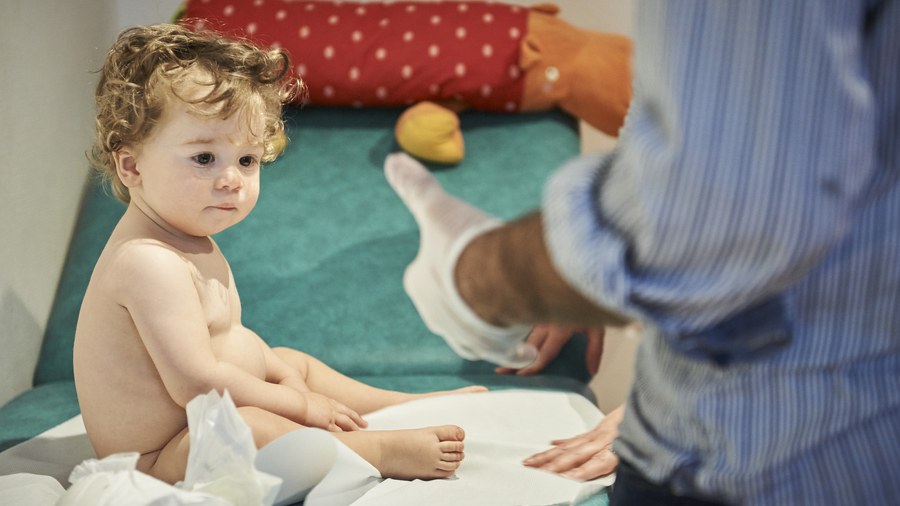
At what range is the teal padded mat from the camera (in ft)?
3.45

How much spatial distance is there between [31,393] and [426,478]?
697mm

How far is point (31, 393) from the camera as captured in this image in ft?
3.14

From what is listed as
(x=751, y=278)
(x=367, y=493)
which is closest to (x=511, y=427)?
(x=367, y=493)

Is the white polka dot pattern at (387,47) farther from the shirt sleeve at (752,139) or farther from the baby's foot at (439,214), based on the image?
the shirt sleeve at (752,139)

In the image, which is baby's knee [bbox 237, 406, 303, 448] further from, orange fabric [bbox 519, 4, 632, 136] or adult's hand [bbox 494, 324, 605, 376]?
orange fabric [bbox 519, 4, 632, 136]

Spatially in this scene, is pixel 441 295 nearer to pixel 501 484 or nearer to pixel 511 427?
pixel 501 484

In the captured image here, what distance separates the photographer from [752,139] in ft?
0.80

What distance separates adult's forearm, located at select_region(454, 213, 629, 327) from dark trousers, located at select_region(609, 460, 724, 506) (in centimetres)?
14

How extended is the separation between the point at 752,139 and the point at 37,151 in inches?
45.3

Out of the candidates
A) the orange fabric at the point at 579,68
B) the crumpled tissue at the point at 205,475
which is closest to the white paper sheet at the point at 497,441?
the crumpled tissue at the point at 205,475

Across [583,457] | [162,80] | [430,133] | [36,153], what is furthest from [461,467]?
[36,153]

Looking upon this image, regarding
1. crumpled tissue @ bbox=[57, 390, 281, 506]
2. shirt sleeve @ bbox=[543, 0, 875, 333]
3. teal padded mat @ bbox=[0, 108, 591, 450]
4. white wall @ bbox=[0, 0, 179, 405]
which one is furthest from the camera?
teal padded mat @ bbox=[0, 108, 591, 450]

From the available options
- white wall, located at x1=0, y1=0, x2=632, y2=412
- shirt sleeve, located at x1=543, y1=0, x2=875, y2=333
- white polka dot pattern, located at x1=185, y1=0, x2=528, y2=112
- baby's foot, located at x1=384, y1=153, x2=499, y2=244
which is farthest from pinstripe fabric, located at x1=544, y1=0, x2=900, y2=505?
white polka dot pattern, located at x1=185, y1=0, x2=528, y2=112

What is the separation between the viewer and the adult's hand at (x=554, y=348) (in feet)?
3.46
